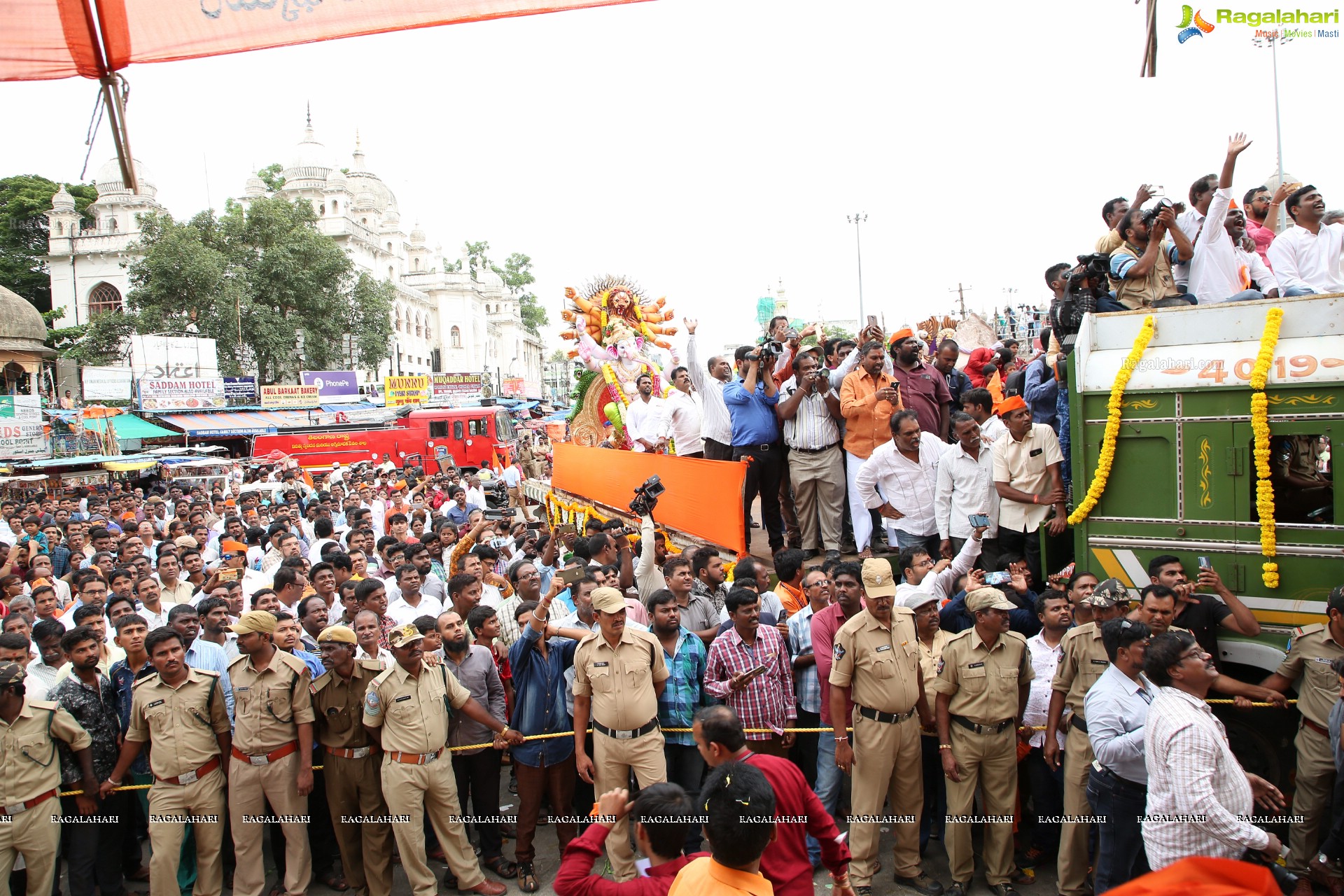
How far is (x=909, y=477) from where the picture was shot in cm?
711

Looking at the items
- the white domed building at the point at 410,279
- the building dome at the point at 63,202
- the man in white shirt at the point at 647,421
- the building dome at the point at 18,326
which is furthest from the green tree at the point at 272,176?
the man in white shirt at the point at 647,421

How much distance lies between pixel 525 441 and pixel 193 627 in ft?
82.1

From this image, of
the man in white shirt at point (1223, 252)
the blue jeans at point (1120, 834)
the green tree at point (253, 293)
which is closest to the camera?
the blue jeans at point (1120, 834)

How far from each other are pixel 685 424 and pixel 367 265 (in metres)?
60.9

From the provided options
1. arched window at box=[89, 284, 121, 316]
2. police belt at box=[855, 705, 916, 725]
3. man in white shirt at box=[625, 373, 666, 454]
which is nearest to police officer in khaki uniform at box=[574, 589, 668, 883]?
police belt at box=[855, 705, 916, 725]

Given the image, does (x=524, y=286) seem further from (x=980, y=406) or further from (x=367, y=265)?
(x=980, y=406)

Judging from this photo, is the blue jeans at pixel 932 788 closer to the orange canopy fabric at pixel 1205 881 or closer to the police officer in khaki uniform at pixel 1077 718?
the police officer in khaki uniform at pixel 1077 718

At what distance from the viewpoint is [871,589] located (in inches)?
186

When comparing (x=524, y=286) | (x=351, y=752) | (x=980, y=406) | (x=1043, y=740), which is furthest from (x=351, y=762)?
(x=524, y=286)

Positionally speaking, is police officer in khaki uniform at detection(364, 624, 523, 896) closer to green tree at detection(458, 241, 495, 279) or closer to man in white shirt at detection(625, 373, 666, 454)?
man in white shirt at detection(625, 373, 666, 454)

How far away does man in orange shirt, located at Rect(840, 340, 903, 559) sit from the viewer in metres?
7.57

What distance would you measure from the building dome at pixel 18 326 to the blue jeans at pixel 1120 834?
44.7 metres

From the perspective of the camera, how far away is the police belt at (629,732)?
15.9 feet

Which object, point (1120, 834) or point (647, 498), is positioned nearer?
point (1120, 834)
